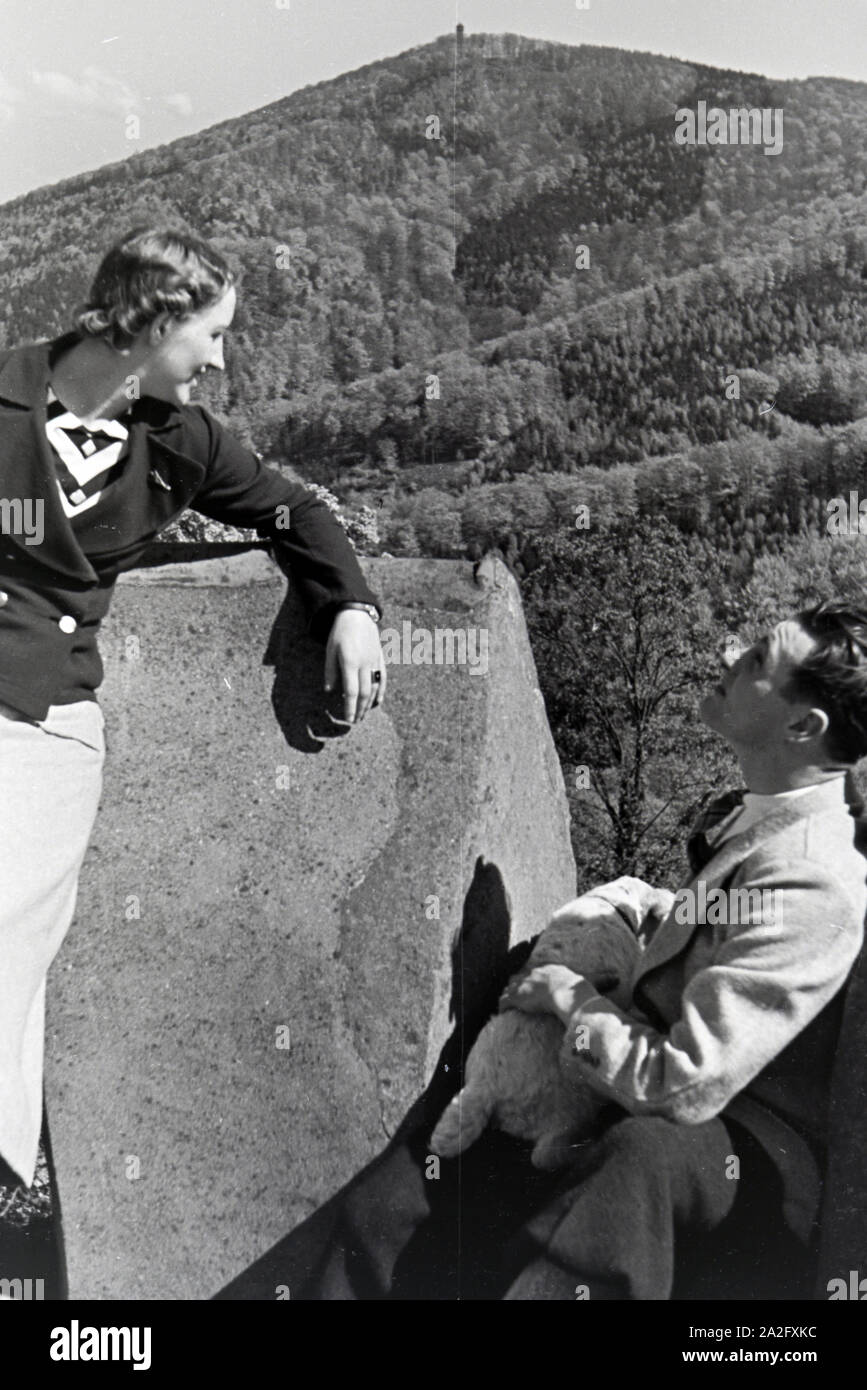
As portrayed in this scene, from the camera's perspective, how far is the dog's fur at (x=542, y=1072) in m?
2.20

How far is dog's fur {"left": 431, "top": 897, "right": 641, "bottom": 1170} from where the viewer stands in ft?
7.22

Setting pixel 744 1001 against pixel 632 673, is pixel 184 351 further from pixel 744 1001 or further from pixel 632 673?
pixel 744 1001

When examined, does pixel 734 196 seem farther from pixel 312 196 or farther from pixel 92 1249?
pixel 92 1249

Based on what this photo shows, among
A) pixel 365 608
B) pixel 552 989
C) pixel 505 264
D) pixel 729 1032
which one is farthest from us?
Result: pixel 505 264

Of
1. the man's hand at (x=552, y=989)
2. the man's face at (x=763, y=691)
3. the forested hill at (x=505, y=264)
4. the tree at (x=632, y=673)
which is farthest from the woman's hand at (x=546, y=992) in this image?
the forested hill at (x=505, y=264)

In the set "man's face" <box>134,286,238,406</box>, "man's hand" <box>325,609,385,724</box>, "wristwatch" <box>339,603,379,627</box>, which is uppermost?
"man's face" <box>134,286,238,406</box>

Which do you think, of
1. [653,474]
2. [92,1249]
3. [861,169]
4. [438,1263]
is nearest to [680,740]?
[653,474]

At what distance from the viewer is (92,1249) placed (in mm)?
2420

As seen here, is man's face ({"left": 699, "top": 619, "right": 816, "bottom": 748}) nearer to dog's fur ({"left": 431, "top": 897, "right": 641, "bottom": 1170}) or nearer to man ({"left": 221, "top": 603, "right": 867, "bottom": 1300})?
man ({"left": 221, "top": 603, "right": 867, "bottom": 1300})

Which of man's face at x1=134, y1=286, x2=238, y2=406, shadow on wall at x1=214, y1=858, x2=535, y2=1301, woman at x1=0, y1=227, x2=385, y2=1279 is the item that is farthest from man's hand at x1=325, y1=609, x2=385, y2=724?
man's face at x1=134, y1=286, x2=238, y2=406

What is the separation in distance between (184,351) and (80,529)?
0.38 metres

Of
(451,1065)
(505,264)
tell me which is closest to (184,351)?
(505,264)

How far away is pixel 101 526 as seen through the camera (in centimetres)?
233

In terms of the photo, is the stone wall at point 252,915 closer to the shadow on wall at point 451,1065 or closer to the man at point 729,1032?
the shadow on wall at point 451,1065
